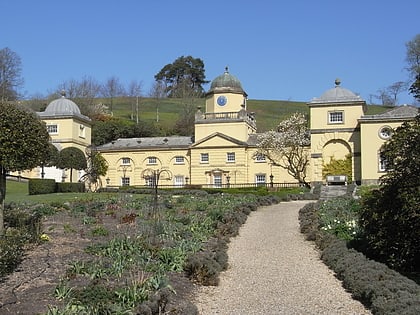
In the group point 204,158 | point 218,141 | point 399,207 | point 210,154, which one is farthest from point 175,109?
point 399,207

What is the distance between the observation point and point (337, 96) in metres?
44.3

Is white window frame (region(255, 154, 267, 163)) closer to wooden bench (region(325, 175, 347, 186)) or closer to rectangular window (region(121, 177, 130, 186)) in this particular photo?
wooden bench (region(325, 175, 347, 186))

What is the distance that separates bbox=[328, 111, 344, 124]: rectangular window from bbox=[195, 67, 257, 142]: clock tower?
697 cm

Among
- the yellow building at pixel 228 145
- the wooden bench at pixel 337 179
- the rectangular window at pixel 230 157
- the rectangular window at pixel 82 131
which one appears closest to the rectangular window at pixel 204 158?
the yellow building at pixel 228 145

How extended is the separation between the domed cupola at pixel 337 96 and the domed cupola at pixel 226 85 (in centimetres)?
774

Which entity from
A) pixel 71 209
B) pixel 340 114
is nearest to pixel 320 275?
pixel 71 209

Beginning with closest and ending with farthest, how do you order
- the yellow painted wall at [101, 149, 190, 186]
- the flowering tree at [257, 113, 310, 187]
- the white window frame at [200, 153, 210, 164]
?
the flowering tree at [257, 113, 310, 187], the white window frame at [200, 153, 210, 164], the yellow painted wall at [101, 149, 190, 186]

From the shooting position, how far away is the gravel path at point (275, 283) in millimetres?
9664

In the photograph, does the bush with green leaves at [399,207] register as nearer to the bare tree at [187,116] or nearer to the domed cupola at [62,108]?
the domed cupola at [62,108]

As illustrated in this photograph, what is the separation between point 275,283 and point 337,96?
113ft

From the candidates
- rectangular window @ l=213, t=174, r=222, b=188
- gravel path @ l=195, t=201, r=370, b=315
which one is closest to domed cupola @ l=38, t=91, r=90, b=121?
rectangular window @ l=213, t=174, r=222, b=188

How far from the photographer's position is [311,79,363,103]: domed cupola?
43.7 m

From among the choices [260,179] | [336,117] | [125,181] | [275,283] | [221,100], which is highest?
[221,100]

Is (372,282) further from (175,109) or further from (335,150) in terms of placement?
(175,109)
